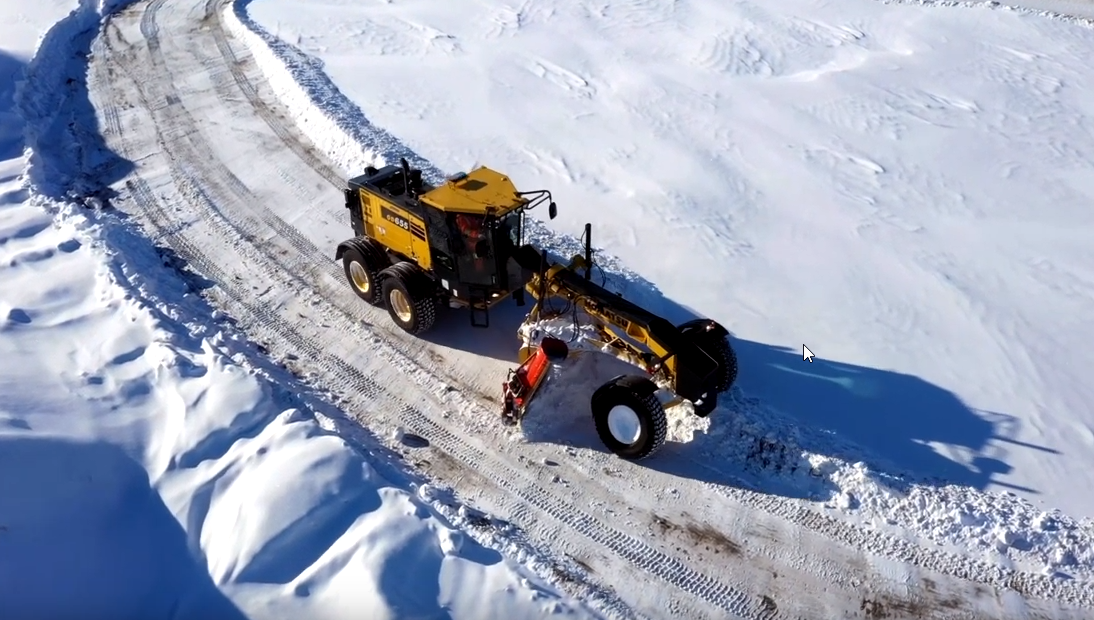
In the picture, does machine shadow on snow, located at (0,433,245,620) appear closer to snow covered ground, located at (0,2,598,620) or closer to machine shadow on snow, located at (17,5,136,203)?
snow covered ground, located at (0,2,598,620)

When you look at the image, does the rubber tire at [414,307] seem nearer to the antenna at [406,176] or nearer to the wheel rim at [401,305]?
the wheel rim at [401,305]

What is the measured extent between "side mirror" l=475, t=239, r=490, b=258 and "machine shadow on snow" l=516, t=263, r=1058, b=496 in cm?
168

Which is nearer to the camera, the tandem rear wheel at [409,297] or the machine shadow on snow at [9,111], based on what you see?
the tandem rear wheel at [409,297]

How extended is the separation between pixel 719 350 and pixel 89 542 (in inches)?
247

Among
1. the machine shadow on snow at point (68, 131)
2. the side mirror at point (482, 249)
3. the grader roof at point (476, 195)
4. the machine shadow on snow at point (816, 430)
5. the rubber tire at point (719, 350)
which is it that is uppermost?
the grader roof at point (476, 195)

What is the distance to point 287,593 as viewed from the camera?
715cm

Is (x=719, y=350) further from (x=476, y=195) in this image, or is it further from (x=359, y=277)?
(x=359, y=277)

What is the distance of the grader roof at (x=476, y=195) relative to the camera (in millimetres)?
9695

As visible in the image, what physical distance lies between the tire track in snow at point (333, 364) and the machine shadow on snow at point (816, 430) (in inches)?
31.0

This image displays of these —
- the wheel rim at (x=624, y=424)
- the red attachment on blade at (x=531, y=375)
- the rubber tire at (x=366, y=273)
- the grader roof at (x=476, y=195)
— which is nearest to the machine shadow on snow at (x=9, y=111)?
the rubber tire at (x=366, y=273)

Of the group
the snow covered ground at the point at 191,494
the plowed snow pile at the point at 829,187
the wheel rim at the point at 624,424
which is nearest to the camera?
the snow covered ground at the point at 191,494

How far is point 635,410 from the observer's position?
8641 millimetres

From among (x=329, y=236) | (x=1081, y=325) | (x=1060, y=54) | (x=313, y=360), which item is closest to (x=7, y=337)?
(x=313, y=360)

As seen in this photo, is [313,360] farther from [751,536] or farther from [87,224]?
[751,536]
